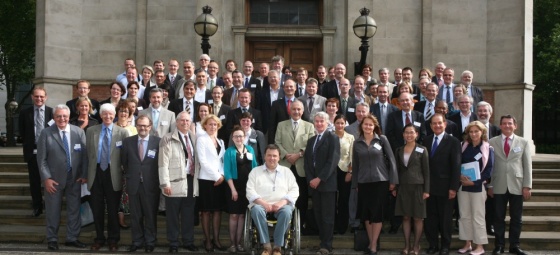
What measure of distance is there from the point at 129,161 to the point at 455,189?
15.3 ft

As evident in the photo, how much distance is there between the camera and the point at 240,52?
17.3 metres

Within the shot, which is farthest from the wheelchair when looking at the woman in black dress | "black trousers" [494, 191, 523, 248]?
"black trousers" [494, 191, 523, 248]

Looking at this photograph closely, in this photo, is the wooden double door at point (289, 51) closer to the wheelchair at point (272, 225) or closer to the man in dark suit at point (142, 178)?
the man in dark suit at point (142, 178)

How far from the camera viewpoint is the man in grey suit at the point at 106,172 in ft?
29.9

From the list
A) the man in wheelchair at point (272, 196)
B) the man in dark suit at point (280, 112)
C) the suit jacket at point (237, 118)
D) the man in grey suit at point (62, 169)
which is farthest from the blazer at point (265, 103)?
the man in grey suit at point (62, 169)

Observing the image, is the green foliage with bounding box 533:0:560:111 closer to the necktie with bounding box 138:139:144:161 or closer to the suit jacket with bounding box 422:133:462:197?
the suit jacket with bounding box 422:133:462:197

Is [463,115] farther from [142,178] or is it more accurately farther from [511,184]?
[142,178]

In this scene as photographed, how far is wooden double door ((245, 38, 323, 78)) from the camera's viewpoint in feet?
58.3

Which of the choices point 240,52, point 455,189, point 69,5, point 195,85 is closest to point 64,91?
point 69,5

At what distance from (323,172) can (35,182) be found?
4859 millimetres

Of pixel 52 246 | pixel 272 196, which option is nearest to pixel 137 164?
pixel 52 246

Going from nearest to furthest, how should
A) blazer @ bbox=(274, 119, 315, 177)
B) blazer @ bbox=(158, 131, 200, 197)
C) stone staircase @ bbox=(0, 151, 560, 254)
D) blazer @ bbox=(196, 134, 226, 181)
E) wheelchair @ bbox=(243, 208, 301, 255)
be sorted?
wheelchair @ bbox=(243, 208, 301, 255) → blazer @ bbox=(158, 131, 200, 197) → blazer @ bbox=(196, 134, 226, 181) → blazer @ bbox=(274, 119, 315, 177) → stone staircase @ bbox=(0, 151, 560, 254)

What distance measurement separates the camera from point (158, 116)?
9906 millimetres

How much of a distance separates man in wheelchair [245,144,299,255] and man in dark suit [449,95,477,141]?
300 centimetres
